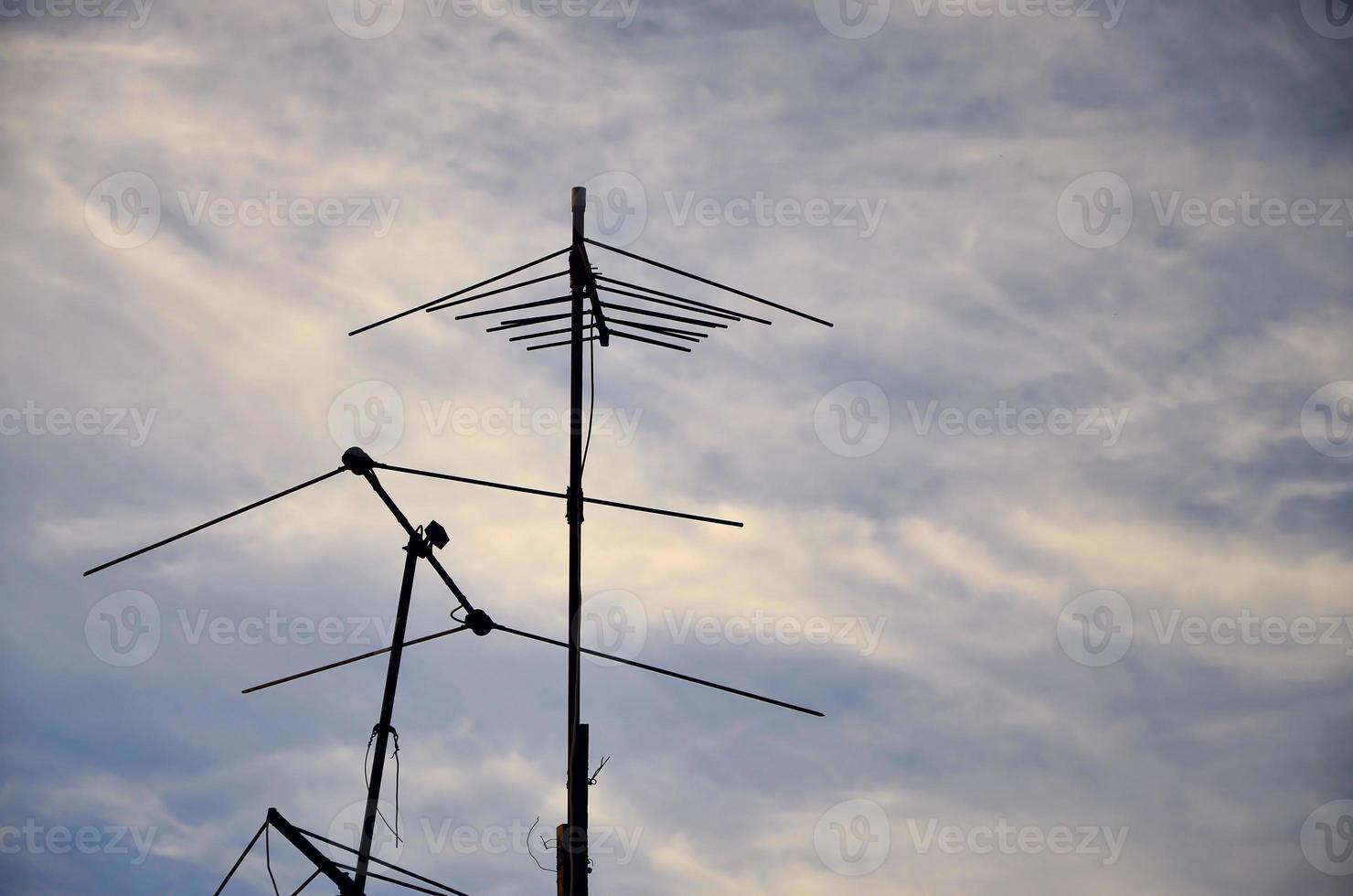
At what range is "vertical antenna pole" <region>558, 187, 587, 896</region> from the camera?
1342cm

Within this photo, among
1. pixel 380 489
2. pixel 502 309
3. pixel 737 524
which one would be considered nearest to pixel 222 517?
pixel 380 489

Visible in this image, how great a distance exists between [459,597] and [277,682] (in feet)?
7.28

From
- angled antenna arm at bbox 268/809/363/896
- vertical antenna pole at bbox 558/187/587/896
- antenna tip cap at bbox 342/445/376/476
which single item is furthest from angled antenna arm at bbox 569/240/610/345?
angled antenna arm at bbox 268/809/363/896

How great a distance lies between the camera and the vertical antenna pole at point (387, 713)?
13078 mm

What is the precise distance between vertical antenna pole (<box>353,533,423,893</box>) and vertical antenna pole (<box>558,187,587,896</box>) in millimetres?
1619

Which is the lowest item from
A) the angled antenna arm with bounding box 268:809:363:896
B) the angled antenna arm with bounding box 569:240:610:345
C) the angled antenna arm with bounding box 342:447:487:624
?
the angled antenna arm with bounding box 268:809:363:896

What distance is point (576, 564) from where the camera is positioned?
1430 centimetres

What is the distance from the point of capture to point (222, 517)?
46.3 feet

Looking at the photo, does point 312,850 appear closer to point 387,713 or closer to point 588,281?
point 387,713

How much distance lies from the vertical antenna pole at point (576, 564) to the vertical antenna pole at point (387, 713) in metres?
1.62

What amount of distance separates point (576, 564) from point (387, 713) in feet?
7.63

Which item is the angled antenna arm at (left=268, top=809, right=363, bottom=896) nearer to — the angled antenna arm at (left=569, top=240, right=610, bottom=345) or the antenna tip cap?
the antenna tip cap

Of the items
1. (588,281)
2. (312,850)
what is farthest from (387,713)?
(588,281)

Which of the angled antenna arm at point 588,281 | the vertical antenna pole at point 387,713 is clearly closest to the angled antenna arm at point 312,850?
the vertical antenna pole at point 387,713
